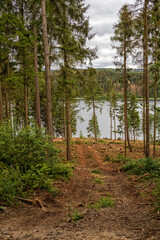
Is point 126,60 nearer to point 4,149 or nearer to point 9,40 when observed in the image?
point 9,40

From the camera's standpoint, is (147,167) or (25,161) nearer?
(25,161)

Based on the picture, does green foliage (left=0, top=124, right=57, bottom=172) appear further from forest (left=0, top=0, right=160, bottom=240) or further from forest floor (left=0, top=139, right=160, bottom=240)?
forest floor (left=0, top=139, right=160, bottom=240)

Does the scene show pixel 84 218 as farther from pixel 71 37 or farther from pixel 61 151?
pixel 71 37

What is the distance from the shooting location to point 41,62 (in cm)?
1446

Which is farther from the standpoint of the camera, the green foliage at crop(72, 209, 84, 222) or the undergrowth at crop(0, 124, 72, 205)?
the undergrowth at crop(0, 124, 72, 205)

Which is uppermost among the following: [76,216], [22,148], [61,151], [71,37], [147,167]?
[71,37]

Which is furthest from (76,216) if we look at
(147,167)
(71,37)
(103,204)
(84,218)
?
(71,37)

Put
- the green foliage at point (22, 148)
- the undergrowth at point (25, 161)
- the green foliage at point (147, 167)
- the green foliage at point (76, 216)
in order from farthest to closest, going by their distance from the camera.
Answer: the green foliage at point (147, 167) < the green foliage at point (22, 148) < the undergrowth at point (25, 161) < the green foliage at point (76, 216)

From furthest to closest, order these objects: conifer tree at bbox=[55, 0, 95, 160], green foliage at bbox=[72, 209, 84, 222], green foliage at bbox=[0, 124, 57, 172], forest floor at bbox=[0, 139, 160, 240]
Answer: conifer tree at bbox=[55, 0, 95, 160] < green foliage at bbox=[0, 124, 57, 172] < green foliage at bbox=[72, 209, 84, 222] < forest floor at bbox=[0, 139, 160, 240]

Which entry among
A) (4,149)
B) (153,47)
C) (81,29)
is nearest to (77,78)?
(81,29)

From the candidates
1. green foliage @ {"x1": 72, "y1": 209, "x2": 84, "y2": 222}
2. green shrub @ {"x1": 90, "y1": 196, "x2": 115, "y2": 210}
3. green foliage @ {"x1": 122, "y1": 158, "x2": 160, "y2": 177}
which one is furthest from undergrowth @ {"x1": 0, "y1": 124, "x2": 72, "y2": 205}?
green foliage @ {"x1": 122, "y1": 158, "x2": 160, "y2": 177}

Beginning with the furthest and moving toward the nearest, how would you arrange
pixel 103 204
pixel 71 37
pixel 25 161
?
pixel 71 37 → pixel 25 161 → pixel 103 204

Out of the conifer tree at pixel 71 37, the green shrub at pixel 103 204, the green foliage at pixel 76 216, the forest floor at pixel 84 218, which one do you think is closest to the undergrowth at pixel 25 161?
the forest floor at pixel 84 218

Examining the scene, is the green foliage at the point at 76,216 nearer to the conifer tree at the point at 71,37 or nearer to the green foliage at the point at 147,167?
the green foliage at the point at 147,167
